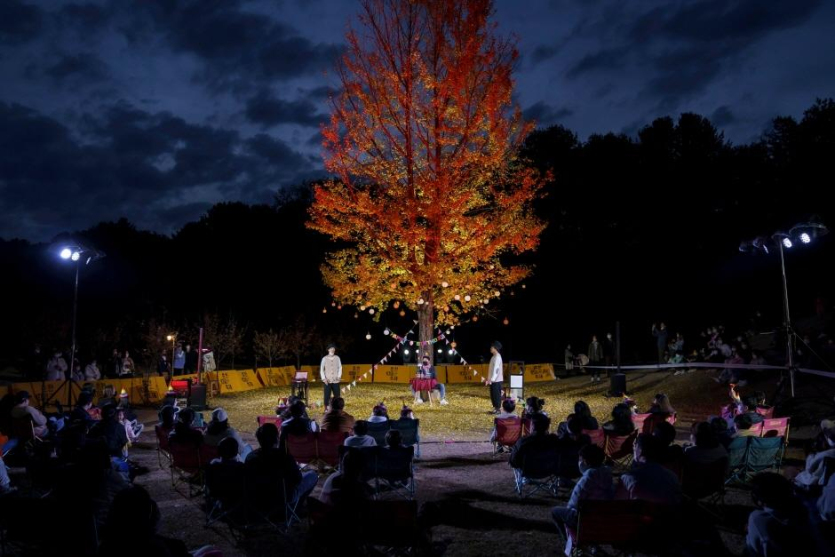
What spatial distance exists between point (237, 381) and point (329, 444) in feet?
57.9

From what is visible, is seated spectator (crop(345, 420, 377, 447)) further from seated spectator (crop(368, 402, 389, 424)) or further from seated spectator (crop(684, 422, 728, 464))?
seated spectator (crop(684, 422, 728, 464))

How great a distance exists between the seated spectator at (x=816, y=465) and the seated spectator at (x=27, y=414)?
1080cm

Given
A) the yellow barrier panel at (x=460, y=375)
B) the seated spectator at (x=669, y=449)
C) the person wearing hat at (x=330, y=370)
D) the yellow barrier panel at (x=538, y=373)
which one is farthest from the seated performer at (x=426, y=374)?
the seated spectator at (x=669, y=449)

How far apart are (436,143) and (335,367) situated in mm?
8303

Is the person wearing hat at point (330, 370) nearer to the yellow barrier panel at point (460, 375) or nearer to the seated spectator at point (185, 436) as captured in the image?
the seated spectator at point (185, 436)

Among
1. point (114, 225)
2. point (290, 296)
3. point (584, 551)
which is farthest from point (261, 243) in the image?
point (584, 551)

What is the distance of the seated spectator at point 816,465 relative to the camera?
274 inches

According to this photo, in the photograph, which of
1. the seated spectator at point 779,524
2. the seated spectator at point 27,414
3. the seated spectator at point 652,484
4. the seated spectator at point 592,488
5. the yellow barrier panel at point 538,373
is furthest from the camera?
the yellow barrier panel at point 538,373

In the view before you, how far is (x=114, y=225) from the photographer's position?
5225 cm

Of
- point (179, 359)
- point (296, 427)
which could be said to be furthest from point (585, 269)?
point (296, 427)

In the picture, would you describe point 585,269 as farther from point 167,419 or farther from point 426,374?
point 167,419

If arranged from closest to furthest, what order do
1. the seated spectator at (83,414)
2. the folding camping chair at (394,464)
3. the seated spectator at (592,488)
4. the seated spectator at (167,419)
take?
the seated spectator at (592,488) → the folding camping chair at (394,464) → the seated spectator at (83,414) → the seated spectator at (167,419)

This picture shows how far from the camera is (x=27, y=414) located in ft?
35.5

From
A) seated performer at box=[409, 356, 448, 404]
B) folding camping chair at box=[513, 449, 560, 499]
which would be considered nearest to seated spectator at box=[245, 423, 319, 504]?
folding camping chair at box=[513, 449, 560, 499]
